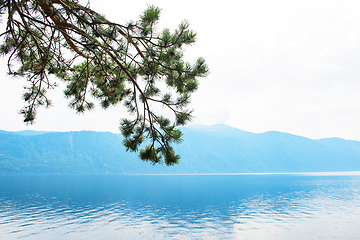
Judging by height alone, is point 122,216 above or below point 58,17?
below

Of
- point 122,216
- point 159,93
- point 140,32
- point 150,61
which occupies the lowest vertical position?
point 122,216

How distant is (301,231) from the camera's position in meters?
29.0

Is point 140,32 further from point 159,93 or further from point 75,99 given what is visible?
point 75,99

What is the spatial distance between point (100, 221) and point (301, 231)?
26594 millimetres

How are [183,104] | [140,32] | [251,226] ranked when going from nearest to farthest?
1. [140,32]
2. [183,104]
3. [251,226]

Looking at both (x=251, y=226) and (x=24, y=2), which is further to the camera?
(x=251, y=226)

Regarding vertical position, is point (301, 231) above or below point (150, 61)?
below

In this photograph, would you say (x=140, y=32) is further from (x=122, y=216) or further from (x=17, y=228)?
(x=122, y=216)

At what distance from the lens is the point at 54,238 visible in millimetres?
25516

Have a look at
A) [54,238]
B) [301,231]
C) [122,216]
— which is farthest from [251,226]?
[54,238]

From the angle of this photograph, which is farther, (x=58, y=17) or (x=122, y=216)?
(x=122, y=216)

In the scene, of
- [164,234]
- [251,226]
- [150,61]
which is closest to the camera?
[150,61]

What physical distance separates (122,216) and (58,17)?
38105 millimetres

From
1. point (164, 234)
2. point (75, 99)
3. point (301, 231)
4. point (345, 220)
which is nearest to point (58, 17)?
point (75, 99)
